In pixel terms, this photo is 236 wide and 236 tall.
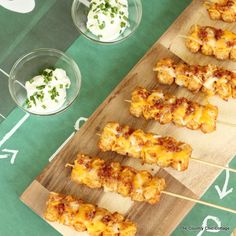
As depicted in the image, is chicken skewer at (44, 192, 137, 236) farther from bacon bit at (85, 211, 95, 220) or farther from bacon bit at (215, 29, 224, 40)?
bacon bit at (215, 29, 224, 40)

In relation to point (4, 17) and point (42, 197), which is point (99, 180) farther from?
point (4, 17)

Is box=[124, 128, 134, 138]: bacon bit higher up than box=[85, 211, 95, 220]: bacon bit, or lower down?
higher up

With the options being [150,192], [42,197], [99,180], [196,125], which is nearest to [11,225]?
[42,197]

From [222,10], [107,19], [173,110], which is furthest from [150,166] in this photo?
[222,10]

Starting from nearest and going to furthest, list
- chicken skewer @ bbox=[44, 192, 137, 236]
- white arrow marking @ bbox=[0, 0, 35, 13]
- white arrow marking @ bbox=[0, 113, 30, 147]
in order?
chicken skewer @ bbox=[44, 192, 137, 236] → white arrow marking @ bbox=[0, 113, 30, 147] → white arrow marking @ bbox=[0, 0, 35, 13]

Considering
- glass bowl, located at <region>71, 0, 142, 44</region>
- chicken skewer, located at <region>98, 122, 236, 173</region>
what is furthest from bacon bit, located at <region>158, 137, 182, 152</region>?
glass bowl, located at <region>71, 0, 142, 44</region>

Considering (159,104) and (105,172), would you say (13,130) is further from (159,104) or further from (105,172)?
(159,104)

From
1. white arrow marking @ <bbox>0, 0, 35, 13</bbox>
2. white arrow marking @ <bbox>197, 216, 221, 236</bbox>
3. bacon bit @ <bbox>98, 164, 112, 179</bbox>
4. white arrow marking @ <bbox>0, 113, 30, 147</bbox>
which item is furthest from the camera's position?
white arrow marking @ <bbox>0, 0, 35, 13</bbox>
